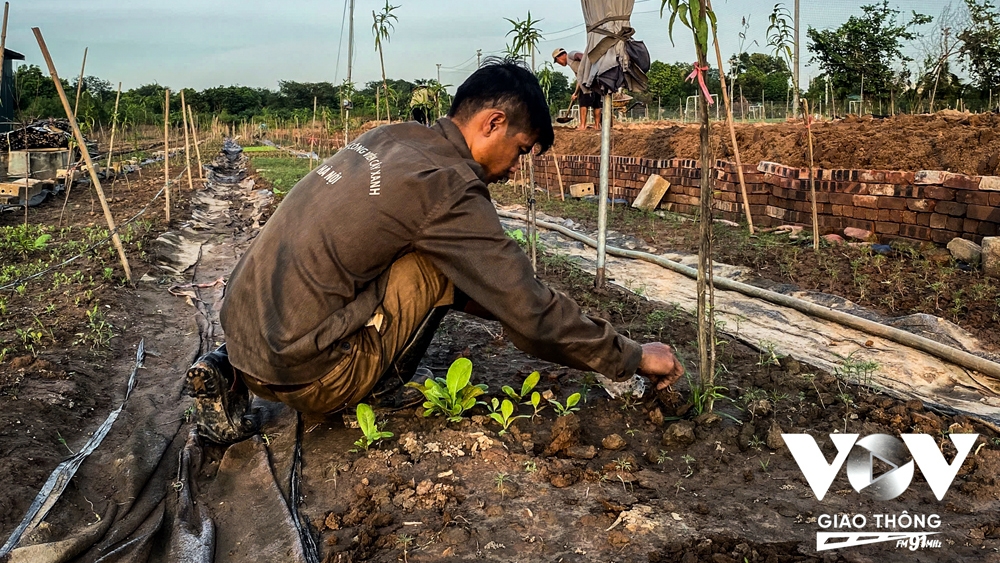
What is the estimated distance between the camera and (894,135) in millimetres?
7301

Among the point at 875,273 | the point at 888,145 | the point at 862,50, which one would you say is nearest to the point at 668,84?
the point at 862,50

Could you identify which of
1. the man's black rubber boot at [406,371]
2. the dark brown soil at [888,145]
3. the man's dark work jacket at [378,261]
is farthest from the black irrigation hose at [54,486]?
the dark brown soil at [888,145]

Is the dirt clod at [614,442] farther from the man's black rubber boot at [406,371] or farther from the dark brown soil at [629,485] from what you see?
the man's black rubber boot at [406,371]

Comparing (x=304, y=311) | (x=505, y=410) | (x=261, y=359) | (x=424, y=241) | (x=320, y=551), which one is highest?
(x=424, y=241)

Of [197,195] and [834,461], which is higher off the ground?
[197,195]

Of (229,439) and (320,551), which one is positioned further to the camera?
(229,439)

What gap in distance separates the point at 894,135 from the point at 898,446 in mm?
5848

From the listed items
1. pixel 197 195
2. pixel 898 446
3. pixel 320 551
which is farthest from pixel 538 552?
pixel 197 195

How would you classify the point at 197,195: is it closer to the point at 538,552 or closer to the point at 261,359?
the point at 261,359

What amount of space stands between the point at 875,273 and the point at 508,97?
14.2ft

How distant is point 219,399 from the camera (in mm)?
2752

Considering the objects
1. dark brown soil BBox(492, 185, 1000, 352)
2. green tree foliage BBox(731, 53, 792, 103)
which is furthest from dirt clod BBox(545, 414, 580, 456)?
green tree foliage BBox(731, 53, 792, 103)

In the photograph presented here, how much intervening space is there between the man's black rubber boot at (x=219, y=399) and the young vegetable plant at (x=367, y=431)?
20.7 inches

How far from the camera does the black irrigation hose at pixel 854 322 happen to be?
349 cm
